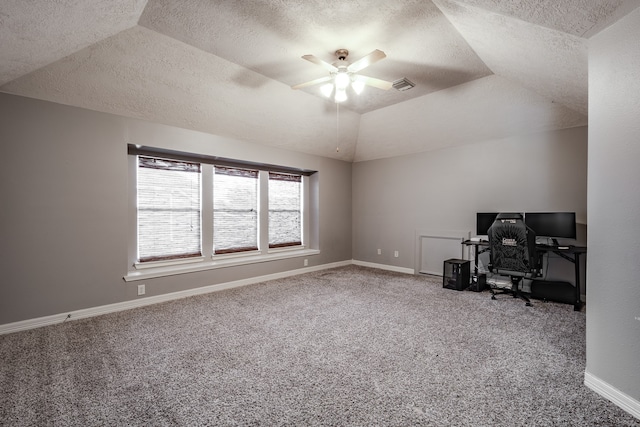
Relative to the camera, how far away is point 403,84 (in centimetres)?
384

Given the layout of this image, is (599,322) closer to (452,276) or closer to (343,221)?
(452,276)

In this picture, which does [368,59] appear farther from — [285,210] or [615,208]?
[285,210]

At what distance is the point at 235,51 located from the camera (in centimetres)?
311

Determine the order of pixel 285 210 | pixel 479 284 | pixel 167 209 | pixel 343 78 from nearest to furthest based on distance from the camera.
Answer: pixel 343 78, pixel 167 209, pixel 479 284, pixel 285 210

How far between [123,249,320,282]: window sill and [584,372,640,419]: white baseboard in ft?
13.9

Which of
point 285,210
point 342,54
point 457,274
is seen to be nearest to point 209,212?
point 285,210

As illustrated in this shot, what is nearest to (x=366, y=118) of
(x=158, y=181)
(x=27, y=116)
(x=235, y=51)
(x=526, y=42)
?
(x=235, y=51)

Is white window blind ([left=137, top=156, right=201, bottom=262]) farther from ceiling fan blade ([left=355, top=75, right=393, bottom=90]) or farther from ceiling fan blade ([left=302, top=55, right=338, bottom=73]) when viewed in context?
ceiling fan blade ([left=355, top=75, right=393, bottom=90])

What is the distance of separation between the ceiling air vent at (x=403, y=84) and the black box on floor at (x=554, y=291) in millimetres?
3228

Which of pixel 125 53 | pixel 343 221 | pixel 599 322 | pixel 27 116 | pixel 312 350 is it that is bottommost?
pixel 312 350

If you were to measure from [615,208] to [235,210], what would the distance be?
4615 millimetres

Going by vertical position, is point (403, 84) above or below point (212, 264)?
above

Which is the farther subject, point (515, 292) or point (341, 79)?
point (515, 292)

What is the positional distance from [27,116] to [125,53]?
125 centimetres
